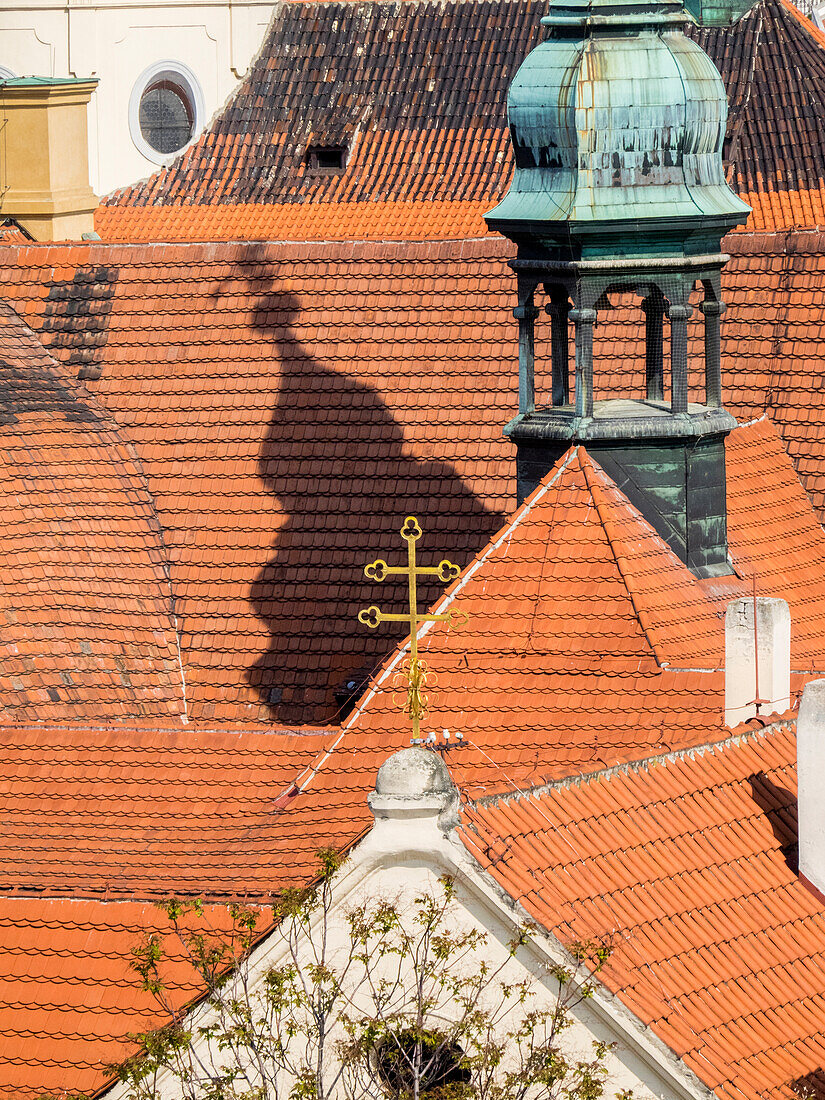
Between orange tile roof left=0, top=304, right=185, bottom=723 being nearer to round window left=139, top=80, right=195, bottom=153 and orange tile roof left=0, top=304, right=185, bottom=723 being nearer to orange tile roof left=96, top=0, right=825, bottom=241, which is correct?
orange tile roof left=96, top=0, right=825, bottom=241

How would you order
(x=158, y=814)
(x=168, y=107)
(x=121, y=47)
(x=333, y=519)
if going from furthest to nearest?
(x=168, y=107) < (x=121, y=47) < (x=333, y=519) < (x=158, y=814)

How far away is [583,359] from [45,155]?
34.0ft

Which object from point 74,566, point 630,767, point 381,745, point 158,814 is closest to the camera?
point 630,767

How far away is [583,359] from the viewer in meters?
23.9

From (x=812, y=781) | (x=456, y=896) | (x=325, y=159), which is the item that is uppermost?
(x=325, y=159)

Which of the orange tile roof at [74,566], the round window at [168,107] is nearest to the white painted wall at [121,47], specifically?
the round window at [168,107]

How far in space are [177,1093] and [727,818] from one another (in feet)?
14.6

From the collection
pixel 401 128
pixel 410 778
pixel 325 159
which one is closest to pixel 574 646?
pixel 410 778

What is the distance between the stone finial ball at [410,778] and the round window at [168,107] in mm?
37457

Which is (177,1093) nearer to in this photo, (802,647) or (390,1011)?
(390,1011)

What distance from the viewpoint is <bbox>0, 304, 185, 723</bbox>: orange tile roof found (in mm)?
25062

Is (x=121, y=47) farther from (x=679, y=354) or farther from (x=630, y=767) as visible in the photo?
(x=630, y=767)

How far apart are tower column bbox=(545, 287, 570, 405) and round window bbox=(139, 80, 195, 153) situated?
2870 centimetres

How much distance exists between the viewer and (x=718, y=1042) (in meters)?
16.8
